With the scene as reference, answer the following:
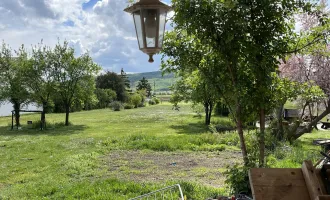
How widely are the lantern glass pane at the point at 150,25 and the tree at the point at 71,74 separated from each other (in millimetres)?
21323

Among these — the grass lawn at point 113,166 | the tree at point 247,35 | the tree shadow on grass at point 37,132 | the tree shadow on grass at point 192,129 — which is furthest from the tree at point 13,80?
the tree at point 247,35

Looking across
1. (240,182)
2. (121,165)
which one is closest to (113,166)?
(121,165)

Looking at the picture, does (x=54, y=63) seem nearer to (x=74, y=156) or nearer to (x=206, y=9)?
(x=74, y=156)

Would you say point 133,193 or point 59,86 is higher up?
point 59,86

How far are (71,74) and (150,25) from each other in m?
22.0

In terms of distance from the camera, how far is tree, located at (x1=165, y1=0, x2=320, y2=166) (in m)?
4.20

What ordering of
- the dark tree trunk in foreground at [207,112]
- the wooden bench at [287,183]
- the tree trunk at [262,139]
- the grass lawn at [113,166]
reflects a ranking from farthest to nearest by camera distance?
the dark tree trunk in foreground at [207,112] → the grass lawn at [113,166] → the tree trunk at [262,139] → the wooden bench at [287,183]

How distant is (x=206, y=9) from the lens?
4.22 meters

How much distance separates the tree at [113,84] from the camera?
51.6 meters

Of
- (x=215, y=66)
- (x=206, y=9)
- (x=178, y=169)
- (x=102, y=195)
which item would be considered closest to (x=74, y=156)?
(x=178, y=169)

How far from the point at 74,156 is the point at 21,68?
14.2 metres

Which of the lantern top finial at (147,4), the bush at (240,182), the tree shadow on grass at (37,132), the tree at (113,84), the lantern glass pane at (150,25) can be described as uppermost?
the tree at (113,84)

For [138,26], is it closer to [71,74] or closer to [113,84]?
[71,74]

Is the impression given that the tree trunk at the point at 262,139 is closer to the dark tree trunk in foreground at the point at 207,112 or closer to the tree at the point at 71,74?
the dark tree trunk in foreground at the point at 207,112
